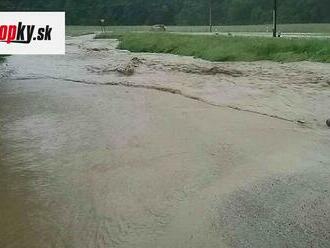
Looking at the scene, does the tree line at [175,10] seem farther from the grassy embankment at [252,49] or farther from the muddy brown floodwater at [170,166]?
the muddy brown floodwater at [170,166]

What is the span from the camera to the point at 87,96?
1781cm

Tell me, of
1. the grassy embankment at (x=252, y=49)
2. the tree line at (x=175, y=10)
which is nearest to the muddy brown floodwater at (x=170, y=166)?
the grassy embankment at (x=252, y=49)

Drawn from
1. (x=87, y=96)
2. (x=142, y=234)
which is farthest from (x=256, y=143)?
(x=87, y=96)

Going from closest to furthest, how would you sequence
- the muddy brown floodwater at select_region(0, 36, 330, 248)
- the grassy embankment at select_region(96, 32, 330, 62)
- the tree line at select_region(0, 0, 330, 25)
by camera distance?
the muddy brown floodwater at select_region(0, 36, 330, 248) < the grassy embankment at select_region(96, 32, 330, 62) < the tree line at select_region(0, 0, 330, 25)

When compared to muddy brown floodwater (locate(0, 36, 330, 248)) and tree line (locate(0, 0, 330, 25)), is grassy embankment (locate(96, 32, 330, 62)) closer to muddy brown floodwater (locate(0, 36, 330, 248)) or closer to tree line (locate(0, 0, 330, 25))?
muddy brown floodwater (locate(0, 36, 330, 248))

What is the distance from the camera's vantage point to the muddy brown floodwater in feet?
21.1

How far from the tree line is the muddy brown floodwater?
212 feet

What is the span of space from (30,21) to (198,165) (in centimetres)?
2552

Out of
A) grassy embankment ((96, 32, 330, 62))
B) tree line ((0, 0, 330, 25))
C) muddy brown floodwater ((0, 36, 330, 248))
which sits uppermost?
tree line ((0, 0, 330, 25))

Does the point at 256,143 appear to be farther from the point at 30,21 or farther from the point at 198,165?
the point at 30,21

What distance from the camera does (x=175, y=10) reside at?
4218 inches

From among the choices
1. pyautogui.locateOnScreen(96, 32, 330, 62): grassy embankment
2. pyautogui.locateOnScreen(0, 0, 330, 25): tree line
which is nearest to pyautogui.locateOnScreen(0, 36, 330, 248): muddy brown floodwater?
pyautogui.locateOnScreen(96, 32, 330, 62): grassy embankment

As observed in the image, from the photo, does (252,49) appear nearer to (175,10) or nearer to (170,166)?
(170,166)

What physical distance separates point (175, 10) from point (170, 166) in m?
101
